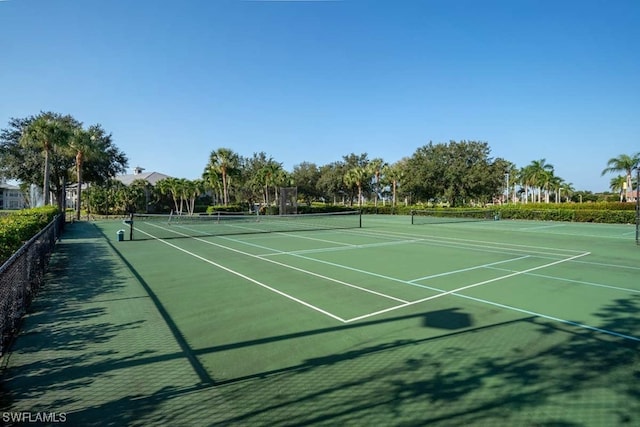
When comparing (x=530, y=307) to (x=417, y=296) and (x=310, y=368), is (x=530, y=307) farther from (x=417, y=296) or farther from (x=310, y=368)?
(x=310, y=368)

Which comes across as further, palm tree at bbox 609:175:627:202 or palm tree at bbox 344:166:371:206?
palm tree at bbox 609:175:627:202

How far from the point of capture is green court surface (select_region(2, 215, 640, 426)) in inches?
145

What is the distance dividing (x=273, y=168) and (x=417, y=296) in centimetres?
5193

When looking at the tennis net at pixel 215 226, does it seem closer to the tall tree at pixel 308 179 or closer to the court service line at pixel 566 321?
the court service line at pixel 566 321

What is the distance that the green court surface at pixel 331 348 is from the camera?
145 inches

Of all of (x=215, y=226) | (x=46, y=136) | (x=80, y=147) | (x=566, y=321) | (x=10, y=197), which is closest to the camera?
(x=566, y=321)

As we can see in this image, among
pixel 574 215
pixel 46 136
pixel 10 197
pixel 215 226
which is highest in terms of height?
pixel 46 136

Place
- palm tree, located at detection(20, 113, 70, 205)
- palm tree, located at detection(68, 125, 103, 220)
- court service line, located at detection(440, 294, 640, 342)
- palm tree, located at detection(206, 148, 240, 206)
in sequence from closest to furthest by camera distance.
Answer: court service line, located at detection(440, 294, 640, 342), palm tree, located at detection(20, 113, 70, 205), palm tree, located at detection(68, 125, 103, 220), palm tree, located at detection(206, 148, 240, 206)

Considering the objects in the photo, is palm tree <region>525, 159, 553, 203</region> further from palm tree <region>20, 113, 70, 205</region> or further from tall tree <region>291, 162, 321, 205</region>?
palm tree <region>20, 113, 70, 205</region>

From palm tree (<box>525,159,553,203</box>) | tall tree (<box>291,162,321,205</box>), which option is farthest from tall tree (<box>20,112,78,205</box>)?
palm tree (<box>525,159,553,203</box>)

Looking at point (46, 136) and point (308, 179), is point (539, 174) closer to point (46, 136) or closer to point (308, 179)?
point (308, 179)

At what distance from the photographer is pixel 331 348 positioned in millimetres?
5211

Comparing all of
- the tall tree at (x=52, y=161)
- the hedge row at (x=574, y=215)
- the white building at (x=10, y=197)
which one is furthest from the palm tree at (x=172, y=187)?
the white building at (x=10, y=197)

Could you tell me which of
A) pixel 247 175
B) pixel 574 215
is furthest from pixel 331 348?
pixel 247 175
